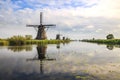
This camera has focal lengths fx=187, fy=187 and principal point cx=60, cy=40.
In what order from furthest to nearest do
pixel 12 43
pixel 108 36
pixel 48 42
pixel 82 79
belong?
pixel 108 36 < pixel 48 42 < pixel 12 43 < pixel 82 79

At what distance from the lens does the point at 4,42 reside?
1709 inches

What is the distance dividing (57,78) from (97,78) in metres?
2.27

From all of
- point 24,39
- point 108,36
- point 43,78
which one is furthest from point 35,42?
point 108,36

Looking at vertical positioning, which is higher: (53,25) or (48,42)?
(53,25)

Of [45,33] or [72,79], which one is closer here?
[72,79]

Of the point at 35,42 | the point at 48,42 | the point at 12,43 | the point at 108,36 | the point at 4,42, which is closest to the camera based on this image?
the point at 4,42

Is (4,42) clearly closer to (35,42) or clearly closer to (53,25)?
(35,42)

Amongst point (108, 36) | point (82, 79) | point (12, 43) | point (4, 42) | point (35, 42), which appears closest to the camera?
point (82, 79)

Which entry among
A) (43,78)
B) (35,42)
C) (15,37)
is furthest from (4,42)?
(43,78)

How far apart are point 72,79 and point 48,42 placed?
45528mm

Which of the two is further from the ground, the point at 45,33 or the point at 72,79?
the point at 45,33

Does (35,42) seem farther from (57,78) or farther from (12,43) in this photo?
(57,78)

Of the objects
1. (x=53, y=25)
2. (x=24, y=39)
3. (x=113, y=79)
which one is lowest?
(x=113, y=79)

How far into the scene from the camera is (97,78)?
10.6 meters
